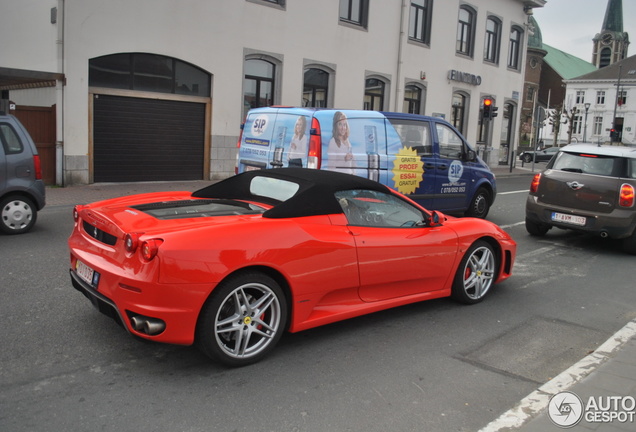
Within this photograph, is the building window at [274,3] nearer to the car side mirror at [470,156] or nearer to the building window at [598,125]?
the car side mirror at [470,156]

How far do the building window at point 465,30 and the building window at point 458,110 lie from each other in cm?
204

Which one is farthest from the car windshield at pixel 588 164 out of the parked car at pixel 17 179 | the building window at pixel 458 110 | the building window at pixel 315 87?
the building window at pixel 458 110

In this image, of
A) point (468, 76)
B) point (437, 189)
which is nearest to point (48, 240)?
point (437, 189)

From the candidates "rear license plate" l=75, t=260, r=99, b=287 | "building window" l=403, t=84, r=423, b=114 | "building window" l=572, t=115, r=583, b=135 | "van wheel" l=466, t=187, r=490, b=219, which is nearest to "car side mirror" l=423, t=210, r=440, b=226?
"rear license plate" l=75, t=260, r=99, b=287

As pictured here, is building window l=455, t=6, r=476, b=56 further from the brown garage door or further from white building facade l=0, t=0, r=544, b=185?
the brown garage door

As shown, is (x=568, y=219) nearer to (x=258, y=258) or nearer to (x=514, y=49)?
(x=258, y=258)

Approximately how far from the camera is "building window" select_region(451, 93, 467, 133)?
88.0 feet

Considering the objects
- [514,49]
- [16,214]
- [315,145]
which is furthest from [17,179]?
[514,49]

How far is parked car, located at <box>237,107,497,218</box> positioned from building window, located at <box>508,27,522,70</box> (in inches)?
877

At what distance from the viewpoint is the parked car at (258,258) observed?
367cm

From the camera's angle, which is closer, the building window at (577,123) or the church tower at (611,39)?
the building window at (577,123)

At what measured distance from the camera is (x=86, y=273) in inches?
164

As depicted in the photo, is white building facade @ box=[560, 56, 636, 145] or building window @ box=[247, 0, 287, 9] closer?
building window @ box=[247, 0, 287, 9]

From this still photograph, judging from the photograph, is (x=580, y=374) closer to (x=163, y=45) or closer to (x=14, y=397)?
(x=14, y=397)
